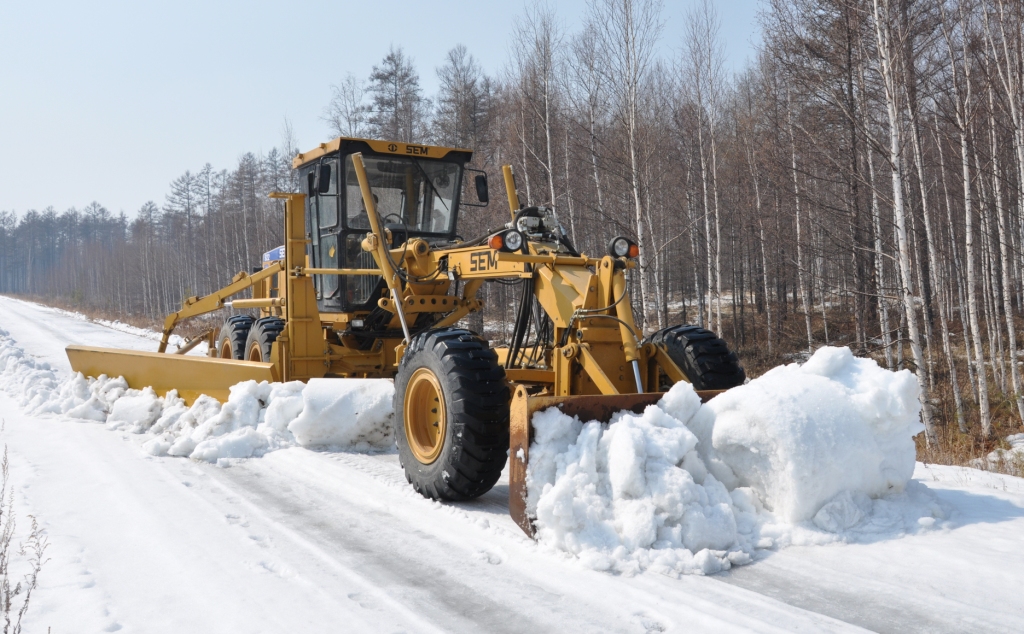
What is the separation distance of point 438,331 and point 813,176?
340 inches

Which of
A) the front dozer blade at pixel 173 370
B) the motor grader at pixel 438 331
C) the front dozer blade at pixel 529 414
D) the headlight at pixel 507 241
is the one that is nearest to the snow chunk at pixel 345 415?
the motor grader at pixel 438 331

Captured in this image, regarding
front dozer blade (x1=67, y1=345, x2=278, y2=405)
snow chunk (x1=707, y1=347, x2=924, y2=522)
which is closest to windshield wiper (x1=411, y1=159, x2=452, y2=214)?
front dozer blade (x1=67, y1=345, x2=278, y2=405)

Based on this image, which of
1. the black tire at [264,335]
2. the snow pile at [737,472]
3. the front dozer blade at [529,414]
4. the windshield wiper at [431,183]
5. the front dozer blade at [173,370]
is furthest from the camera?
the black tire at [264,335]

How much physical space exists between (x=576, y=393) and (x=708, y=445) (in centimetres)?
116

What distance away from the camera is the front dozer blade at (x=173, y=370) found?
25.9 feet

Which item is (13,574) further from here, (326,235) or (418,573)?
(326,235)

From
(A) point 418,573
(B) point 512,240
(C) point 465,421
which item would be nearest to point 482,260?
(B) point 512,240

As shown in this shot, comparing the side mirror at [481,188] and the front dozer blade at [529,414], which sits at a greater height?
the side mirror at [481,188]

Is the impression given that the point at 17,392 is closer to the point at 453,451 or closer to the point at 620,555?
the point at 453,451

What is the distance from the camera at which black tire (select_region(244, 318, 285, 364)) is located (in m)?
8.80

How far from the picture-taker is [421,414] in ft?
18.7

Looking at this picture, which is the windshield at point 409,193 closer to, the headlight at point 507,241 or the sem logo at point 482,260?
the sem logo at point 482,260

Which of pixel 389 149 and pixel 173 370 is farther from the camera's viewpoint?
pixel 173 370

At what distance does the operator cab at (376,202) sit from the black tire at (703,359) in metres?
3.49
